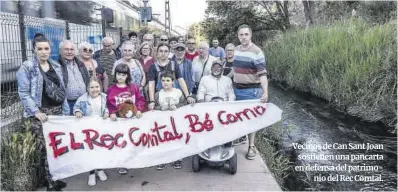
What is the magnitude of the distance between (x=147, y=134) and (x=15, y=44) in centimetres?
370

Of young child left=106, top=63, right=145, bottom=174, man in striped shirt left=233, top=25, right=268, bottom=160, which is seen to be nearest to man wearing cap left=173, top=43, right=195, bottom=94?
man in striped shirt left=233, top=25, right=268, bottom=160

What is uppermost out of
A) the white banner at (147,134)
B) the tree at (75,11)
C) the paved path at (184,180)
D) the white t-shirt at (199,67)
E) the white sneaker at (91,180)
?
the tree at (75,11)

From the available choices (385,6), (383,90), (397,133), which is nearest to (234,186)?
(397,133)

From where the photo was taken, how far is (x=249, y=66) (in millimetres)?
4898

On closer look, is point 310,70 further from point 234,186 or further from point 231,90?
point 234,186

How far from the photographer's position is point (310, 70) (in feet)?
38.1

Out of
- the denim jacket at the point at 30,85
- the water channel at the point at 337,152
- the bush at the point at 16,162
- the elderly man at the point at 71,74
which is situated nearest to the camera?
the denim jacket at the point at 30,85

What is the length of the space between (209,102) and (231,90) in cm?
50

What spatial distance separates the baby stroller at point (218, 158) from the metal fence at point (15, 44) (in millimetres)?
2210

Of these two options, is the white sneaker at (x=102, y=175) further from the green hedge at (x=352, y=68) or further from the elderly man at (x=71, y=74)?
the green hedge at (x=352, y=68)

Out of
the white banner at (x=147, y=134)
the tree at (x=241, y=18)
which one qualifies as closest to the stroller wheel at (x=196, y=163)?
the white banner at (x=147, y=134)

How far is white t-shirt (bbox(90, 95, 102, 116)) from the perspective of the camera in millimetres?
4258

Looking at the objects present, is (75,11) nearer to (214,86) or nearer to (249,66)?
(214,86)

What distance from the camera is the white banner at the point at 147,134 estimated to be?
4.12 m
